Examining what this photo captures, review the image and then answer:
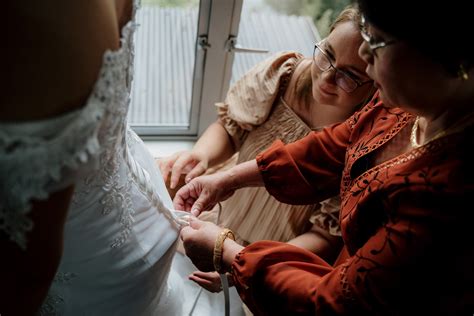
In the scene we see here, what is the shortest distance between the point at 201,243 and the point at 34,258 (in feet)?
1.23

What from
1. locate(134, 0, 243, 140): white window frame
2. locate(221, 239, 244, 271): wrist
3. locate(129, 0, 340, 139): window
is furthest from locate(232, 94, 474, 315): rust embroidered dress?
locate(129, 0, 340, 139): window

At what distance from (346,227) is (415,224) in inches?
5.6

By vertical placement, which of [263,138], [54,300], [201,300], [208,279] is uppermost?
[263,138]

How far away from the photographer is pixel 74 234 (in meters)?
0.58

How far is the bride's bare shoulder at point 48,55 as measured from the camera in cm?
34

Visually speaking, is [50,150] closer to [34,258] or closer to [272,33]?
[34,258]

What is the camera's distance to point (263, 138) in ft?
3.60

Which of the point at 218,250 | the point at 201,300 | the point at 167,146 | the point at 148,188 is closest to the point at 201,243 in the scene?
the point at 218,250

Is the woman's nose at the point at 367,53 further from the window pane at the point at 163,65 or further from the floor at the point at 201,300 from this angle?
the window pane at the point at 163,65

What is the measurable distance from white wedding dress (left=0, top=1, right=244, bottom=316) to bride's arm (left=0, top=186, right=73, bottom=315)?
2 cm

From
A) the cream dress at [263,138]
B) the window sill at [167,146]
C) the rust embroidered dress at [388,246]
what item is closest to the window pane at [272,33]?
the window sill at [167,146]

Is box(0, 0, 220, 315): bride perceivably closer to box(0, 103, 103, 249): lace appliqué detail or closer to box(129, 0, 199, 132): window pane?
box(0, 103, 103, 249): lace appliqué detail

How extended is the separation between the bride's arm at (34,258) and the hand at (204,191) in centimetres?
46

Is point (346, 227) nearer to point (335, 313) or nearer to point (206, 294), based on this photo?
point (335, 313)
